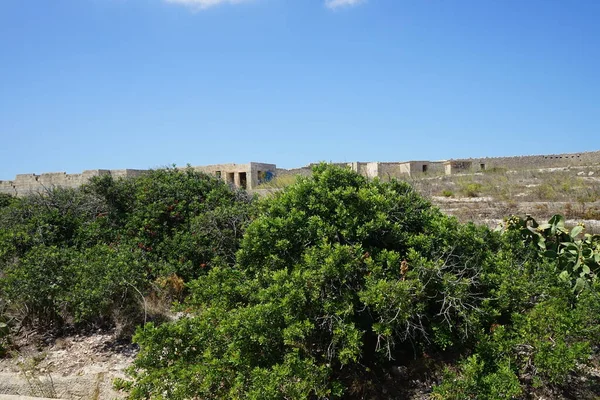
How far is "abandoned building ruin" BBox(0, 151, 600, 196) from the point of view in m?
23.0

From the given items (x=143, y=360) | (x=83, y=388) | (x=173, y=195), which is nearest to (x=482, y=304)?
(x=143, y=360)

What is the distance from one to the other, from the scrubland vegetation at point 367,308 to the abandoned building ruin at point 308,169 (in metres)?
16.1

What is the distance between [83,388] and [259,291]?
2551 millimetres

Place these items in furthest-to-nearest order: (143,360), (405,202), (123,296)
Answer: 1. (123,296)
2. (405,202)
3. (143,360)

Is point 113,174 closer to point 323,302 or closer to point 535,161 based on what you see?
point 323,302

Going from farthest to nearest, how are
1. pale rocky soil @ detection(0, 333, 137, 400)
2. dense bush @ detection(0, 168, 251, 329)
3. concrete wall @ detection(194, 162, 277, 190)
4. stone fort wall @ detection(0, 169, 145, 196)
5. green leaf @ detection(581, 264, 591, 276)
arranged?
concrete wall @ detection(194, 162, 277, 190) < stone fort wall @ detection(0, 169, 145, 196) < dense bush @ detection(0, 168, 251, 329) < green leaf @ detection(581, 264, 591, 276) < pale rocky soil @ detection(0, 333, 137, 400)

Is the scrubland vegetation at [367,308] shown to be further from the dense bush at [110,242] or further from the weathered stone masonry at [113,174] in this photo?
the weathered stone masonry at [113,174]

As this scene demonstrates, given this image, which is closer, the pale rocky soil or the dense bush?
the pale rocky soil

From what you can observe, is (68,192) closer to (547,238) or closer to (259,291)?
(259,291)

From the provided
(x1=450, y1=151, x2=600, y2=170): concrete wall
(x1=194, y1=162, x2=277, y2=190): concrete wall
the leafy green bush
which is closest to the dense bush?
the leafy green bush

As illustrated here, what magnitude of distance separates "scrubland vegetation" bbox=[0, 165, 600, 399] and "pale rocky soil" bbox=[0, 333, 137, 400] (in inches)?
14.1

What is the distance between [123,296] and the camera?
6102 mm

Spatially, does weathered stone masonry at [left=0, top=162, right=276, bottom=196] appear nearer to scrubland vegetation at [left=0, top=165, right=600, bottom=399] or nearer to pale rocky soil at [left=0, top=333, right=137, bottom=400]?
pale rocky soil at [left=0, top=333, right=137, bottom=400]

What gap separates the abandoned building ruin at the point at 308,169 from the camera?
23.0 m
